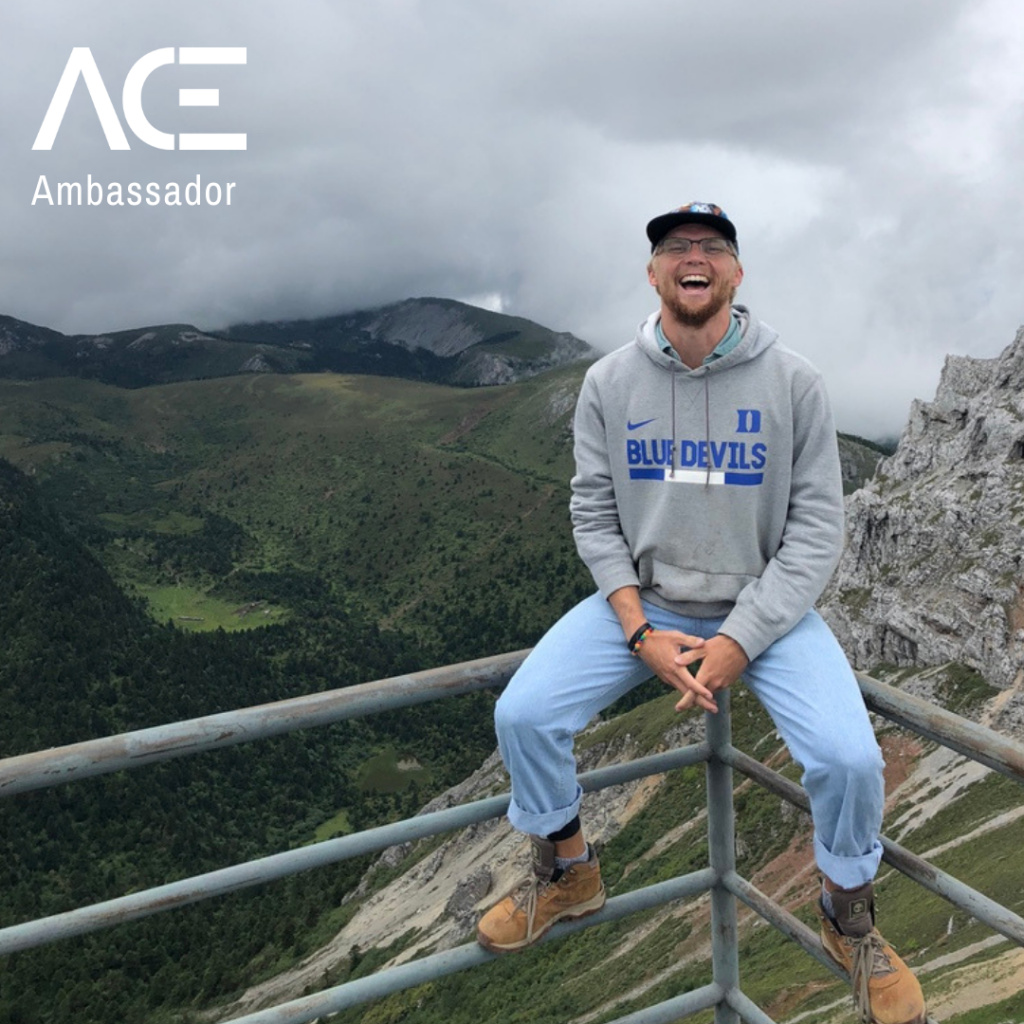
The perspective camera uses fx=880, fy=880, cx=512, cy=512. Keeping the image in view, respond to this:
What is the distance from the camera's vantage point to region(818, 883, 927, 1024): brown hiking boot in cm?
450

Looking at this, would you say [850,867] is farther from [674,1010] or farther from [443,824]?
[443,824]

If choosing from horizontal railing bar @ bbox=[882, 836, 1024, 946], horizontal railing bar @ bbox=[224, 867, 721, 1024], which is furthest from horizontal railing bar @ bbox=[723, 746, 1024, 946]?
horizontal railing bar @ bbox=[224, 867, 721, 1024]

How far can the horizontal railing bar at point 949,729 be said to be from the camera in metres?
4.02

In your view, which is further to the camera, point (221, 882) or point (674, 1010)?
point (674, 1010)

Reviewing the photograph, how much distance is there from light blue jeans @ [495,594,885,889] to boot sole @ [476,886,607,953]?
1.71 feet

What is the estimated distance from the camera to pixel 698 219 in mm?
5465

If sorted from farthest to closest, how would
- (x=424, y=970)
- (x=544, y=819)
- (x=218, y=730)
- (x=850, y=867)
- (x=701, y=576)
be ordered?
(x=701, y=576), (x=544, y=819), (x=424, y=970), (x=850, y=867), (x=218, y=730)

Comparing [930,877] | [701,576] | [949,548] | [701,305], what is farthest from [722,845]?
[949,548]

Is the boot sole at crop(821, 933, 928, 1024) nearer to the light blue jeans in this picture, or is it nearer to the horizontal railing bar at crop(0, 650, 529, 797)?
the light blue jeans

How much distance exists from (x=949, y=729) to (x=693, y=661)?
4.58 feet

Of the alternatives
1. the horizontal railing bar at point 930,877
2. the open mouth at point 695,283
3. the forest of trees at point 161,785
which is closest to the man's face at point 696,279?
the open mouth at point 695,283

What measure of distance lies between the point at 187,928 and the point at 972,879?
326 feet

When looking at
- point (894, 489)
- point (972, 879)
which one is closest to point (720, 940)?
point (972, 879)

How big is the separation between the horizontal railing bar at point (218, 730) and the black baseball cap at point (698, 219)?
296cm
